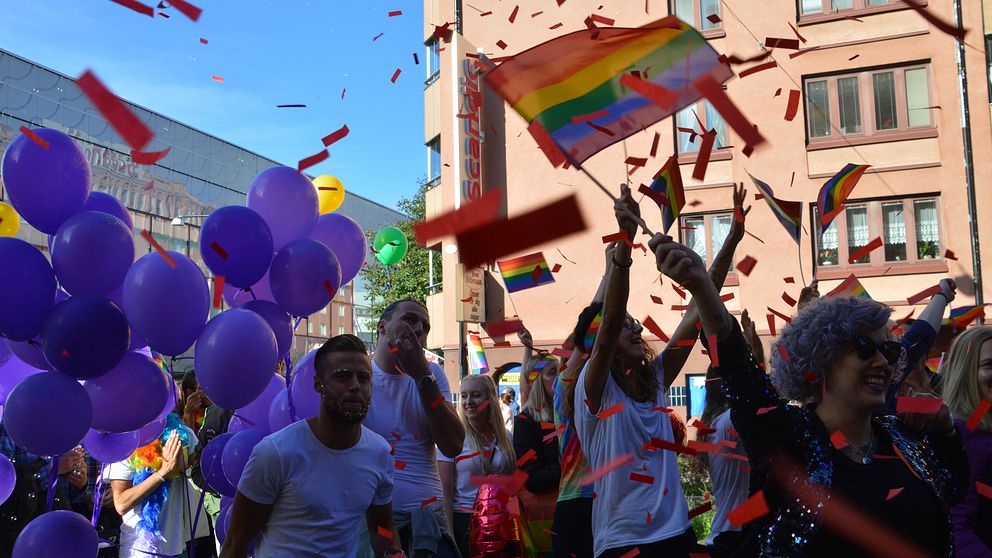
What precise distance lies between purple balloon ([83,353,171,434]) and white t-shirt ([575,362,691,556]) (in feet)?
6.77

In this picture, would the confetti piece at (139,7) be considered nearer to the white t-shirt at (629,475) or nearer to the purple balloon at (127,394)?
the purple balloon at (127,394)

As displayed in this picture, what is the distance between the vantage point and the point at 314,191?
4863mm

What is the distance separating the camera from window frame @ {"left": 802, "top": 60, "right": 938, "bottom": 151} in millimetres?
16078

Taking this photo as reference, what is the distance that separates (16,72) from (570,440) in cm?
2391

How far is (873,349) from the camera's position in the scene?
2.44m

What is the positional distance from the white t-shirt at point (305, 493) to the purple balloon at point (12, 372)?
2.27m

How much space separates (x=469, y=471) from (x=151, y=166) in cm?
2563

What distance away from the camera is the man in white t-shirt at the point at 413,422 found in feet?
13.1

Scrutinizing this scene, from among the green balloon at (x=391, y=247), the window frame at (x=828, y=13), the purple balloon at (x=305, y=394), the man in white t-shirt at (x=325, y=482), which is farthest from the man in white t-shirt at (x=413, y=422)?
the window frame at (x=828, y=13)

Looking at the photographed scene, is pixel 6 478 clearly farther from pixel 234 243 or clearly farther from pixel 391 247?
pixel 391 247

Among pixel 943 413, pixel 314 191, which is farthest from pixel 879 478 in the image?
pixel 314 191

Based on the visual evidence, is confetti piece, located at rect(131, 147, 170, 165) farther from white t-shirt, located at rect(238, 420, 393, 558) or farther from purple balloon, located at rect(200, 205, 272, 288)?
white t-shirt, located at rect(238, 420, 393, 558)

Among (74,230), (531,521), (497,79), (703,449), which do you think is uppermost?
(497,79)

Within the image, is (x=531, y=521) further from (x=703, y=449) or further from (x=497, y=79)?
(x=497, y=79)
